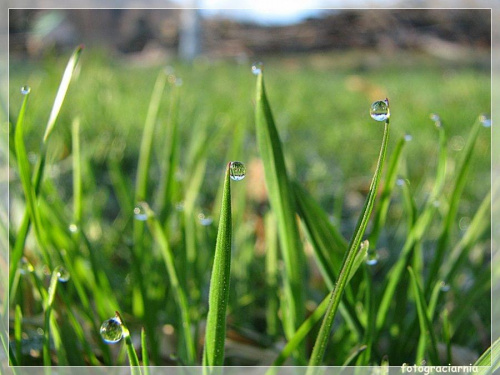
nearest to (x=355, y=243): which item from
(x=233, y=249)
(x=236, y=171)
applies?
(x=236, y=171)

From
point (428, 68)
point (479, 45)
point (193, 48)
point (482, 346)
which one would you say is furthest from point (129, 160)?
point (479, 45)

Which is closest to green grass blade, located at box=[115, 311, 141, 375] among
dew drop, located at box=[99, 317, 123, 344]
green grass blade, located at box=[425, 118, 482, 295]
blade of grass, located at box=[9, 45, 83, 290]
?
dew drop, located at box=[99, 317, 123, 344]

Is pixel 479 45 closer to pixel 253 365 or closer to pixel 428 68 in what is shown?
pixel 428 68

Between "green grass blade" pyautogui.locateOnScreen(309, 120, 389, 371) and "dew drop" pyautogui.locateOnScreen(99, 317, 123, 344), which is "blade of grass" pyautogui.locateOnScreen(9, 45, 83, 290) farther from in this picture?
"green grass blade" pyautogui.locateOnScreen(309, 120, 389, 371)

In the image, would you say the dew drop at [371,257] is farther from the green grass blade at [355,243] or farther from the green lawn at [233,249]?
the green grass blade at [355,243]

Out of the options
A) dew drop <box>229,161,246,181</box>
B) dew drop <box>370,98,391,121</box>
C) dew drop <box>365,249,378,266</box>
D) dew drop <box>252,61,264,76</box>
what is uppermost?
dew drop <box>252,61,264,76</box>
